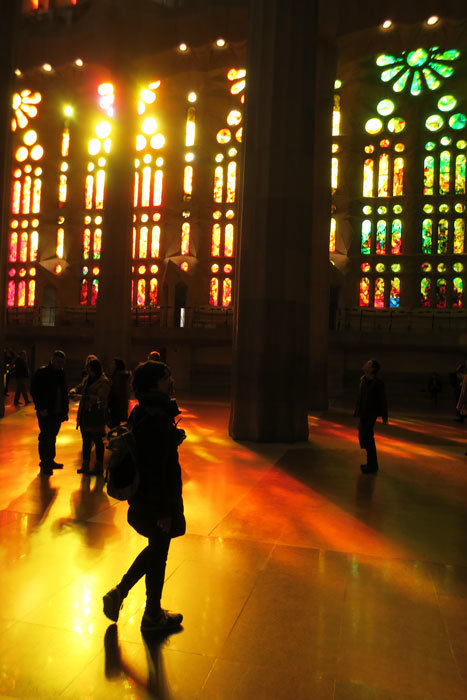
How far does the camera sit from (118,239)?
2050 centimetres

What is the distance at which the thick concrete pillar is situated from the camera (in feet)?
33.1

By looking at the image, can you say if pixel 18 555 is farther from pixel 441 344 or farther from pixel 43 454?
pixel 441 344

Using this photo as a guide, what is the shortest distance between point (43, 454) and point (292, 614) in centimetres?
457

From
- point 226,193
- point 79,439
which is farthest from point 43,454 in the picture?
point 226,193

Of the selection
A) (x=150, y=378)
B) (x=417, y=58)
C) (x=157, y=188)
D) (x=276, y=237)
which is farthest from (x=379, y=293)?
(x=150, y=378)

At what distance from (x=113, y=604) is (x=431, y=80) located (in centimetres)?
Answer: 3593

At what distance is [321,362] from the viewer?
55.2ft

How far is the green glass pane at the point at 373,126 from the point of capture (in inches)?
1287

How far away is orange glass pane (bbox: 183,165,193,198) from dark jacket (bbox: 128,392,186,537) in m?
32.7

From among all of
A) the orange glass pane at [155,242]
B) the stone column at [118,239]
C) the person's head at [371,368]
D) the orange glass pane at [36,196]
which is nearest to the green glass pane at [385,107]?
the orange glass pane at [155,242]

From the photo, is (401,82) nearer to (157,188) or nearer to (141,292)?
(157,188)

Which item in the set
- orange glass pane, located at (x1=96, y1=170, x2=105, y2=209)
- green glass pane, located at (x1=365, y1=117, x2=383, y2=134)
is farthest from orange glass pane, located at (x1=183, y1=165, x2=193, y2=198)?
green glass pane, located at (x1=365, y1=117, x2=383, y2=134)

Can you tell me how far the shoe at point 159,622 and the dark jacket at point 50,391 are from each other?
4.20m

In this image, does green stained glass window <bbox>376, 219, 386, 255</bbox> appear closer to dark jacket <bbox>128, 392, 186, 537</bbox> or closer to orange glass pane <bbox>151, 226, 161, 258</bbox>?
orange glass pane <bbox>151, 226, 161, 258</bbox>
